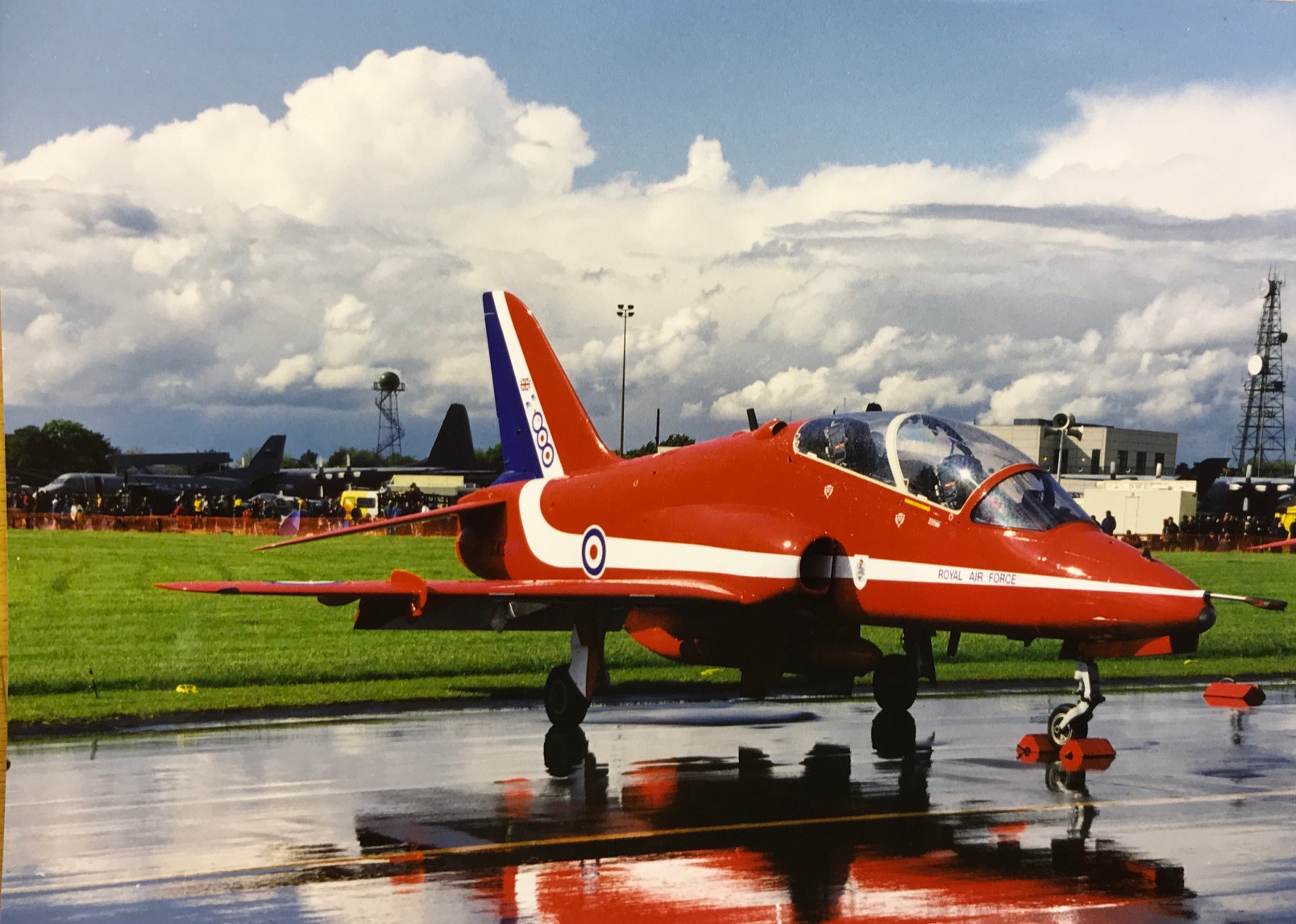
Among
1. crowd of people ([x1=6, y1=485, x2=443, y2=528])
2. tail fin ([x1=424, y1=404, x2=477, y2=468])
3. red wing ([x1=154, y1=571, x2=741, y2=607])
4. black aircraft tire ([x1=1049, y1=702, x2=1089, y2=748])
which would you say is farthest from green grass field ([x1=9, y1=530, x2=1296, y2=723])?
tail fin ([x1=424, y1=404, x2=477, y2=468])

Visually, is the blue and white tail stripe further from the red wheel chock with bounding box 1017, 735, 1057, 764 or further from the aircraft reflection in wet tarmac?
the red wheel chock with bounding box 1017, 735, 1057, 764

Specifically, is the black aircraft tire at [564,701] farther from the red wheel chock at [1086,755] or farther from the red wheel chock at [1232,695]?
the red wheel chock at [1232,695]

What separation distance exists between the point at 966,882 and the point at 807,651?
441 cm

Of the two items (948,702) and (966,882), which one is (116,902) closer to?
(966,882)

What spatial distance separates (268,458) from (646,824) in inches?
2251

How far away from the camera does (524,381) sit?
1598 centimetres

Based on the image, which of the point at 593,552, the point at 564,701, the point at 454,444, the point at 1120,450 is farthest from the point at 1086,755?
the point at 454,444

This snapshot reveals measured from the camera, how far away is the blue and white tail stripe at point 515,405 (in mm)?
15586

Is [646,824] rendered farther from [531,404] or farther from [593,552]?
[531,404]

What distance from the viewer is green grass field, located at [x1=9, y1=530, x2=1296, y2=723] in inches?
579

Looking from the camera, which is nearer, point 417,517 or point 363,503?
point 417,517

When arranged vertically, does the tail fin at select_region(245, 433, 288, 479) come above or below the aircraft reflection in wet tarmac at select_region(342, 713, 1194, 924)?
above

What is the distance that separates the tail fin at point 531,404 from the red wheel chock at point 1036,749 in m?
5.81

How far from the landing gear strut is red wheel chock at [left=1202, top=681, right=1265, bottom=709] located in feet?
16.1
